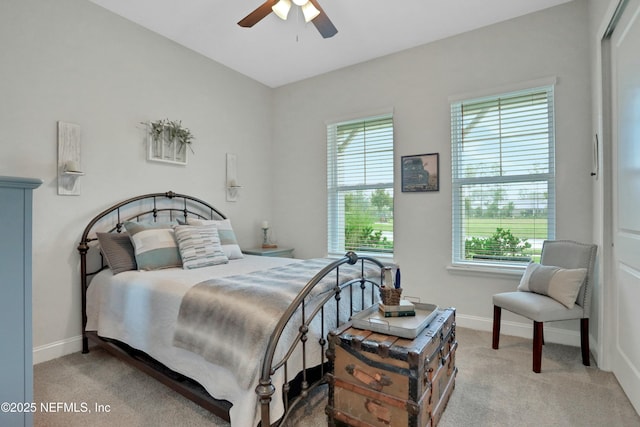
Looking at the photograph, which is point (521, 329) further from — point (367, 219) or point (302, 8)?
point (302, 8)

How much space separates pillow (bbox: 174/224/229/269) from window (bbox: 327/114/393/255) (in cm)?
168

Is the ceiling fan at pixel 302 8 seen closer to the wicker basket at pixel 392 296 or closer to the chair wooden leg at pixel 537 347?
the wicker basket at pixel 392 296

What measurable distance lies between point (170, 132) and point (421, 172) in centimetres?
269

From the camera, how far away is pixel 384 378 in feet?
4.77

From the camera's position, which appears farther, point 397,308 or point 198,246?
point 198,246

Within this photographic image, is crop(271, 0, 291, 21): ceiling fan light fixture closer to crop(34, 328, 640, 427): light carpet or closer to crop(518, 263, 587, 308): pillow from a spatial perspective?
crop(34, 328, 640, 427): light carpet

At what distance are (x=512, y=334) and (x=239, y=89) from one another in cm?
415

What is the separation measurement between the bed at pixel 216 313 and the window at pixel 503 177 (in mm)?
1337

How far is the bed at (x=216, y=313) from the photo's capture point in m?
1.48

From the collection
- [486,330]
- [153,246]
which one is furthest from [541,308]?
[153,246]

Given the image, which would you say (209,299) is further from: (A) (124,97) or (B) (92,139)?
(A) (124,97)

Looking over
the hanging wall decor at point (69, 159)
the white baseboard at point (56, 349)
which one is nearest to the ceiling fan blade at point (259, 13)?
the hanging wall decor at point (69, 159)

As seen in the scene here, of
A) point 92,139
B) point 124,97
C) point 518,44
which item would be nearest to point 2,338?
point 92,139

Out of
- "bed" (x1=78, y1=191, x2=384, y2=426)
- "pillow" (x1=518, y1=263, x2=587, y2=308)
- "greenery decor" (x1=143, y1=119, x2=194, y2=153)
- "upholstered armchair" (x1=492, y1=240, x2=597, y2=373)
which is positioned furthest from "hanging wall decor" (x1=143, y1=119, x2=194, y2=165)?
"pillow" (x1=518, y1=263, x2=587, y2=308)
